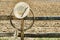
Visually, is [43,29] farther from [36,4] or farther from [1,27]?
[36,4]

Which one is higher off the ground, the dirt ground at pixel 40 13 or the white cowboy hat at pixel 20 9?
the white cowboy hat at pixel 20 9

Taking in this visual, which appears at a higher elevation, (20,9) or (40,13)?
(20,9)

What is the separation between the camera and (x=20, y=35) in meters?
3.81

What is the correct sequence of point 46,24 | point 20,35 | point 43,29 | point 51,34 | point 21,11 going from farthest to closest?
1. point 46,24
2. point 43,29
3. point 51,34
4. point 20,35
5. point 21,11

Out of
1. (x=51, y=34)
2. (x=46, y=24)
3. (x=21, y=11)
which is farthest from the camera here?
(x=46, y=24)

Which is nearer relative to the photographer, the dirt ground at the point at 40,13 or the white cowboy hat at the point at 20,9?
the white cowboy hat at the point at 20,9

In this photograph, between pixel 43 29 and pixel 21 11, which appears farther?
pixel 43 29

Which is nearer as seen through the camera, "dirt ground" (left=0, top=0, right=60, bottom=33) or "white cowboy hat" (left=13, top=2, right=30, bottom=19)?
"white cowboy hat" (left=13, top=2, right=30, bottom=19)

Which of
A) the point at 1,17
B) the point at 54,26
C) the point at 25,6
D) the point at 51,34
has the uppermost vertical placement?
the point at 25,6

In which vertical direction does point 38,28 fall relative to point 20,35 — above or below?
below

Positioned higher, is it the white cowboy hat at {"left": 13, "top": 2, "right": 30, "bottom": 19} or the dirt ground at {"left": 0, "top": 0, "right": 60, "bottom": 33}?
the white cowboy hat at {"left": 13, "top": 2, "right": 30, "bottom": 19}

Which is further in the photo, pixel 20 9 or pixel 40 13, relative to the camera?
pixel 40 13

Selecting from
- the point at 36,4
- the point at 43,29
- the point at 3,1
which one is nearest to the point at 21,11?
the point at 43,29

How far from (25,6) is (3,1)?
819cm
